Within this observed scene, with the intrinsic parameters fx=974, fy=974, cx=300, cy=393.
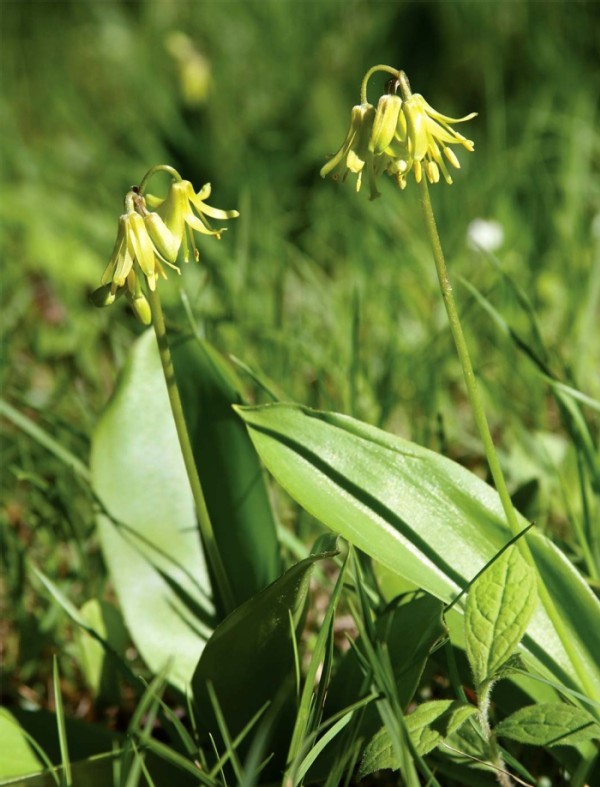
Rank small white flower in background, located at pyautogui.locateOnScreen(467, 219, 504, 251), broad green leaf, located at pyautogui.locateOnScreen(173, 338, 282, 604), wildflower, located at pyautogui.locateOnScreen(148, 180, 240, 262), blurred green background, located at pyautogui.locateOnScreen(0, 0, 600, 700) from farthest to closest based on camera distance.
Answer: small white flower in background, located at pyautogui.locateOnScreen(467, 219, 504, 251), blurred green background, located at pyautogui.locateOnScreen(0, 0, 600, 700), broad green leaf, located at pyautogui.locateOnScreen(173, 338, 282, 604), wildflower, located at pyautogui.locateOnScreen(148, 180, 240, 262)

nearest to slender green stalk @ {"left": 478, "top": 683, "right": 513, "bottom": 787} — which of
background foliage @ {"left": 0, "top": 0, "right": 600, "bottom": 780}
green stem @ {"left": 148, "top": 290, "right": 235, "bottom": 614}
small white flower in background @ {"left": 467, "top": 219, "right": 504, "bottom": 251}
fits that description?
green stem @ {"left": 148, "top": 290, "right": 235, "bottom": 614}

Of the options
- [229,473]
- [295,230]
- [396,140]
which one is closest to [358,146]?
[396,140]

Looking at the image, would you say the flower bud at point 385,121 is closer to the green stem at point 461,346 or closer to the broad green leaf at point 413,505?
the green stem at point 461,346

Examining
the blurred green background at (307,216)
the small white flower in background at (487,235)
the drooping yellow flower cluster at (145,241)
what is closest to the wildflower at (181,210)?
A: the drooping yellow flower cluster at (145,241)

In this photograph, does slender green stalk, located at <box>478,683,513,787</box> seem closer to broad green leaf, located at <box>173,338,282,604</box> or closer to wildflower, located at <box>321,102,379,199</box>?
broad green leaf, located at <box>173,338,282,604</box>

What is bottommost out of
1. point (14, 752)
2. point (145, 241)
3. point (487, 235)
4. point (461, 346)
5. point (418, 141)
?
point (14, 752)

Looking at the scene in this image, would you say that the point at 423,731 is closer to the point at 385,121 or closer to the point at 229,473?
the point at 229,473
